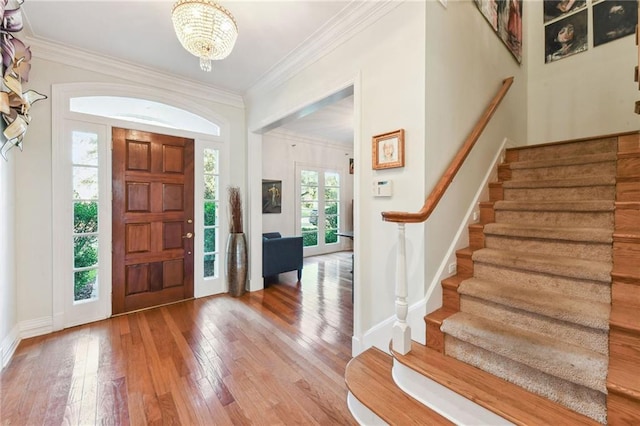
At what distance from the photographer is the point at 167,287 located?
11.3 ft

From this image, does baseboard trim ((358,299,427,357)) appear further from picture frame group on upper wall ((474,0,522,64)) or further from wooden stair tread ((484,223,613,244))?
picture frame group on upper wall ((474,0,522,64))

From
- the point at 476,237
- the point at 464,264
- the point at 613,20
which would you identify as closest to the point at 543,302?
the point at 464,264

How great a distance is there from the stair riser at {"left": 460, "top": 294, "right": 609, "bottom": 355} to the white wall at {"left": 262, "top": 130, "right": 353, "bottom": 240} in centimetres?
472

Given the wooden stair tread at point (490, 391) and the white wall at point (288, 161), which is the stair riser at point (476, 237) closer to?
the wooden stair tread at point (490, 391)

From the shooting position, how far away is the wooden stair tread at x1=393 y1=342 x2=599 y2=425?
1189 mm

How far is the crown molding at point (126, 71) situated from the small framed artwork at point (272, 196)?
2149 millimetres

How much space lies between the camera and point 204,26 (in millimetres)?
1806

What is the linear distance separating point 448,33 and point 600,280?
6.50ft

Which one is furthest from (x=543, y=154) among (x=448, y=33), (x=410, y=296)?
(x=410, y=296)

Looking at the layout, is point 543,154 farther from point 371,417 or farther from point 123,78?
point 123,78

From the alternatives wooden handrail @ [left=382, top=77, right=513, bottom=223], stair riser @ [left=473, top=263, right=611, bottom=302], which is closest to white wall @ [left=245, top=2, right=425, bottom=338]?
wooden handrail @ [left=382, top=77, right=513, bottom=223]

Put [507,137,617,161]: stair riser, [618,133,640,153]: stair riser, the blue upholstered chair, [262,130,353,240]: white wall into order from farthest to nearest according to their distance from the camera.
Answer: [262,130,353,240]: white wall
the blue upholstered chair
[507,137,617,161]: stair riser
[618,133,640,153]: stair riser

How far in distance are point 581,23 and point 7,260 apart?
695 centimetres

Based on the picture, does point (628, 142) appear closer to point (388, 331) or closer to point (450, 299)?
point (450, 299)
